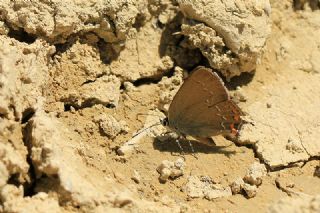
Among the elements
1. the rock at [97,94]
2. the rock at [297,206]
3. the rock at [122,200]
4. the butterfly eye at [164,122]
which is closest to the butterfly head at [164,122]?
the butterfly eye at [164,122]

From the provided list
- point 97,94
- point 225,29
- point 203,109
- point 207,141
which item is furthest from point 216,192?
point 225,29

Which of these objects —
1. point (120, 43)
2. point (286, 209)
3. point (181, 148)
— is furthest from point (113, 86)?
point (286, 209)

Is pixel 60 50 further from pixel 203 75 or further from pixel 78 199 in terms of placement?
pixel 78 199

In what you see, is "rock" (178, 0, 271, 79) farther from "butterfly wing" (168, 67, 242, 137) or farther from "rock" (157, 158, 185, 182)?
"rock" (157, 158, 185, 182)

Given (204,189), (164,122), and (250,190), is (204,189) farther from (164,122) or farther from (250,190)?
(164,122)

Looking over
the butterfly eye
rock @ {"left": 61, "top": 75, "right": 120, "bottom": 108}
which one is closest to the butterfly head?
the butterfly eye

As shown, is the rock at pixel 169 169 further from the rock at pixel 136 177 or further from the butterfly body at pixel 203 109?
the butterfly body at pixel 203 109
